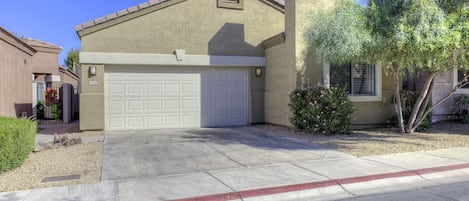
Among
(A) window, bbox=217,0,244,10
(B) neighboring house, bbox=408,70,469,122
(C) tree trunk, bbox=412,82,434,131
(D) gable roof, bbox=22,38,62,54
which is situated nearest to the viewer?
(C) tree trunk, bbox=412,82,434,131

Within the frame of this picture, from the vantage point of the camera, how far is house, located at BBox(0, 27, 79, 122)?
14.5 meters

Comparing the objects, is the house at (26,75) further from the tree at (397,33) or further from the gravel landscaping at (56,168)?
the tree at (397,33)

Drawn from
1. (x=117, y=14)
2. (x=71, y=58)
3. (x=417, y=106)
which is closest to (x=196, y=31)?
(x=117, y=14)

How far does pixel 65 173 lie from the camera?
676cm

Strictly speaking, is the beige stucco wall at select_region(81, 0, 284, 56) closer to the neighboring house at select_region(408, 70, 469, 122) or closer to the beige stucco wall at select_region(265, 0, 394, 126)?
the beige stucco wall at select_region(265, 0, 394, 126)

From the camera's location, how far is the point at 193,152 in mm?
8711

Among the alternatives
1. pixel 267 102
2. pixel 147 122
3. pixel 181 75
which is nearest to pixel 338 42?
pixel 267 102

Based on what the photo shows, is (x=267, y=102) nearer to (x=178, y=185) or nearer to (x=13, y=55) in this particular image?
(x=178, y=185)

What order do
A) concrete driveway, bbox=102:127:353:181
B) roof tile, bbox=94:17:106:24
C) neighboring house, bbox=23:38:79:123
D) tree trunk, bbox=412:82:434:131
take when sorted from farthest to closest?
neighboring house, bbox=23:38:79:123
roof tile, bbox=94:17:106:24
tree trunk, bbox=412:82:434:131
concrete driveway, bbox=102:127:353:181

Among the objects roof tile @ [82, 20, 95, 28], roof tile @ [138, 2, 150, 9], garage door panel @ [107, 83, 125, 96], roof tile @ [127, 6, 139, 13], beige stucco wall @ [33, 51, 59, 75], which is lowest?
garage door panel @ [107, 83, 125, 96]

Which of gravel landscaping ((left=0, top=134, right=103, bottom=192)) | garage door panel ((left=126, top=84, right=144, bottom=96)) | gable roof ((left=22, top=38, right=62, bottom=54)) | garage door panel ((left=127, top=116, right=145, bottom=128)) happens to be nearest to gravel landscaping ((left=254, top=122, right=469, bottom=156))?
garage door panel ((left=127, top=116, right=145, bottom=128))

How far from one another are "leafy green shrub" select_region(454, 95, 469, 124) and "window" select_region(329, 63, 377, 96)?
3.59 metres

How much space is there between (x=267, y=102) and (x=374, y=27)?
633cm

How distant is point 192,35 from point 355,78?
6.54 m
